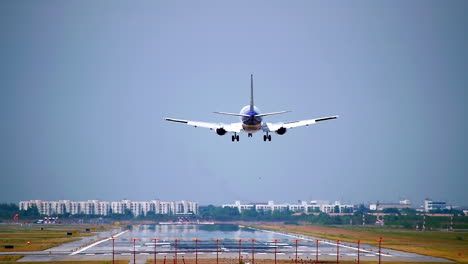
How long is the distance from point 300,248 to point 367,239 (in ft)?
87.5

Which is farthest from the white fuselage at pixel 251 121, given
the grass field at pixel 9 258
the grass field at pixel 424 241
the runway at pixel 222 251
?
the grass field at pixel 9 258

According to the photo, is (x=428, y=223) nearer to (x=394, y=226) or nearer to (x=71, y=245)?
(x=394, y=226)

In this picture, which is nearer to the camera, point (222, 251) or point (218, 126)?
point (218, 126)

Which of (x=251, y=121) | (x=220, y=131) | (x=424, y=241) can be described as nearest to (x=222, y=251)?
(x=220, y=131)

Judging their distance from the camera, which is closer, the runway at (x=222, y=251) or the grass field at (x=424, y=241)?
the runway at (x=222, y=251)

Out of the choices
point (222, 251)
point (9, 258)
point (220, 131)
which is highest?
point (220, 131)

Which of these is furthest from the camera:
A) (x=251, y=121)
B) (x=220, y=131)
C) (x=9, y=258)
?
(x=9, y=258)

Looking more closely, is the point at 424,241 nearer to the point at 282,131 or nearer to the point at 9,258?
the point at 282,131

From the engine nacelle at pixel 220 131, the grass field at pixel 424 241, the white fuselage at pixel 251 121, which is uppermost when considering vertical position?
the white fuselage at pixel 251 121

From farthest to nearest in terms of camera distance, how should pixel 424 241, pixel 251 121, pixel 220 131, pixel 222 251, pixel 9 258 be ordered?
pixel 424 241 < pixel 222 251 < pixel 9 258 < pixel 220 131 < pixel 251 121

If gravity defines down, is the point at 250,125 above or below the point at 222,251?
above

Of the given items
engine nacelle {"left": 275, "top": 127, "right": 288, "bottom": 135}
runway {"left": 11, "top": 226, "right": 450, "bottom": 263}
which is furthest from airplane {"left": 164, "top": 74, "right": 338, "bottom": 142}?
runway {"left": 11, "top": 226, "right": 450, "bottom": 263}

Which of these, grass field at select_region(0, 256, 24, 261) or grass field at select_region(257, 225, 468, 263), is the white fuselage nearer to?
grass field at select_region(257, 225, 468, 263)

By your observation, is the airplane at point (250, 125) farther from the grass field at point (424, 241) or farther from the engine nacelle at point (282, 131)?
the grass field at point (424, 241)
